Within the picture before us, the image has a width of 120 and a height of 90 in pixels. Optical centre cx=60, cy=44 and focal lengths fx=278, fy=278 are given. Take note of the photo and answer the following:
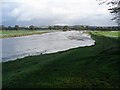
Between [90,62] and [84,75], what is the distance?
4202 millimetres

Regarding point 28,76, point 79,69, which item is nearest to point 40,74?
point 28,76

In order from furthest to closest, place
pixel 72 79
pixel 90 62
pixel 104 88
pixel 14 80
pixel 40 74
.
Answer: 1. pixel 90 62
2. pixel 40 74
3. pixel 14 80
4. pixel 72 79
5. pixel 104 88

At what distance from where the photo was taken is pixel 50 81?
17.1m

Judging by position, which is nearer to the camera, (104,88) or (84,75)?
(104,88)

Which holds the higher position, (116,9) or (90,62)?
(116,9)

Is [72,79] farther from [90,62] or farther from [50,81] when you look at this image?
[90,62]

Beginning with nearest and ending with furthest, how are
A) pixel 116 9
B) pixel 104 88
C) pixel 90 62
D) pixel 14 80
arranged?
pixel 104 88 < pixel 14 80 < pixel 90 62 < pixel 116 9

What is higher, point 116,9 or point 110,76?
point 116,9

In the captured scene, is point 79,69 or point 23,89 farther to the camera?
point 79,69

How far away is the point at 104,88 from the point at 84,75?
2918mm

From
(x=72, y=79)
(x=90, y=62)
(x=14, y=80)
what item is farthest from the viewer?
(x=90, y=62)

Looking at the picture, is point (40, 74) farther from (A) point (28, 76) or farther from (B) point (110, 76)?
(B) point (110, 76)

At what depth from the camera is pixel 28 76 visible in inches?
765

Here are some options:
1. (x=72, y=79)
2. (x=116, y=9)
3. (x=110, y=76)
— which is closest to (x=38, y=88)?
(x=72, y=79)
